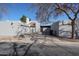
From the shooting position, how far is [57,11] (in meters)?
6.43

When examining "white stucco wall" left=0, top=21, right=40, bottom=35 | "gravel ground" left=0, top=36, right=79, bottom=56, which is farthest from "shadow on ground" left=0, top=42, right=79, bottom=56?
"white stucco wall" left=0, top=21, right=40, bottom=35

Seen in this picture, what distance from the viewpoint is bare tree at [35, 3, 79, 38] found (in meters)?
6.38

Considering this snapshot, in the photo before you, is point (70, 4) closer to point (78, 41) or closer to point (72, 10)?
point (72, 10)

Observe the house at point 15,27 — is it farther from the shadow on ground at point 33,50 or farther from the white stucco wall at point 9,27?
the shadow on ground at point 33,50

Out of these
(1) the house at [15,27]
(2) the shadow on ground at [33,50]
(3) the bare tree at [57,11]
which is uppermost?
(3) the bare tree at [57,11]

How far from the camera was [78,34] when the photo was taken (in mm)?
6395

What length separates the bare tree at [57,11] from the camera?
251 inches

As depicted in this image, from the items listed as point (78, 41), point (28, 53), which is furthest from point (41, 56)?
point (78, 41)

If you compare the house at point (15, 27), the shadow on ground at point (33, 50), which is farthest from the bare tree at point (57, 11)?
the shadow on ground at point (33, 50)

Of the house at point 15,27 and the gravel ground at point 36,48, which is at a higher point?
the house at point 15,27

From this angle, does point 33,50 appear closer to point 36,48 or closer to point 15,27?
point 36,48

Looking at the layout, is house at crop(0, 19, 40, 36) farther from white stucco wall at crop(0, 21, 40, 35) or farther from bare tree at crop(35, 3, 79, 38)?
bare tree at crop(35, 3, 79, 38)

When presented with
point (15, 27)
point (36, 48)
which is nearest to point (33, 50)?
point (36, 48)

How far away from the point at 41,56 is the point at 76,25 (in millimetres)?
686
